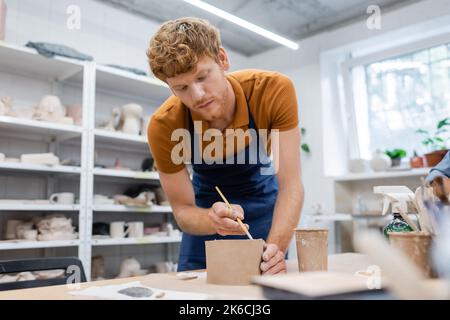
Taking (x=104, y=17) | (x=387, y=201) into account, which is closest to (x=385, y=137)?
(x=104, y=17)

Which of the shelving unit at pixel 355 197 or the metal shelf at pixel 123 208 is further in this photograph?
the shelving unit at pixel 355 197

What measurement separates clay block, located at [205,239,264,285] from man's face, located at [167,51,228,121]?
0.46 m

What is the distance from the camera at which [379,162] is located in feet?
11.0

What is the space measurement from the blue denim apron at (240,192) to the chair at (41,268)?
339 millimetres

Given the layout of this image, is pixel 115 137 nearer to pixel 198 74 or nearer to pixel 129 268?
pixel 129 268

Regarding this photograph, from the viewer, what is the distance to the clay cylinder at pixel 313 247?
888mm

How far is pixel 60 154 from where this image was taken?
2971 millimetres

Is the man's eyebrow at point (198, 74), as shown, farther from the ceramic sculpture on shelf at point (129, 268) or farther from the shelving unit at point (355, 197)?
the shelving unit at point (355, 197)

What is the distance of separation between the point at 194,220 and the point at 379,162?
8.35ft

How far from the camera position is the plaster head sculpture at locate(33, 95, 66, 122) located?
2.57 metres

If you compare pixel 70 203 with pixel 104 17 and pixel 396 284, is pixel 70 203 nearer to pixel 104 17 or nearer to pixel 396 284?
pixel 104 17

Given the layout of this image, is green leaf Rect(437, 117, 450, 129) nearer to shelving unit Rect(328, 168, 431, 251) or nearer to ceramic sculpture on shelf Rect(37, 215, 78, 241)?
shelving unit Rect(328, 168, 431, 251)

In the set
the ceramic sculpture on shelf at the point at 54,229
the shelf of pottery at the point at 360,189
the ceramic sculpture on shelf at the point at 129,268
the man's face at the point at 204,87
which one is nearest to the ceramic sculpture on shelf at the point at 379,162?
the shelf of pottery at the point at 360,189

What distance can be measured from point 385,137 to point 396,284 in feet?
11.7
